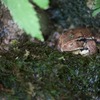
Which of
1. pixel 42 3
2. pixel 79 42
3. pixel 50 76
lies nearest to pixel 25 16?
pixel 42 3

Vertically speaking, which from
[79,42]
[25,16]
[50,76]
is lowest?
[50,76]

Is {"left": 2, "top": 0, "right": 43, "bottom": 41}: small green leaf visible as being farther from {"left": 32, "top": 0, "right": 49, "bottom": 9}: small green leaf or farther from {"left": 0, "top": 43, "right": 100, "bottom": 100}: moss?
{"left": 0, "top": 43, "right": 100, "bottom": 100}: moss

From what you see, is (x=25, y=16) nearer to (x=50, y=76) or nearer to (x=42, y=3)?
(x=42, y=3)

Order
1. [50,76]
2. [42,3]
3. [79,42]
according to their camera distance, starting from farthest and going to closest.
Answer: [79,42], [50,76], [42,3]

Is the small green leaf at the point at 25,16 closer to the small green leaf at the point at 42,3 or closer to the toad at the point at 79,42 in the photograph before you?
the small green leaf at the point at 42,3

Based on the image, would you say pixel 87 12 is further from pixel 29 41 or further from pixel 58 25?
pixel 29 41

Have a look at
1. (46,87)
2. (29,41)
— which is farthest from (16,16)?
(29,41)
